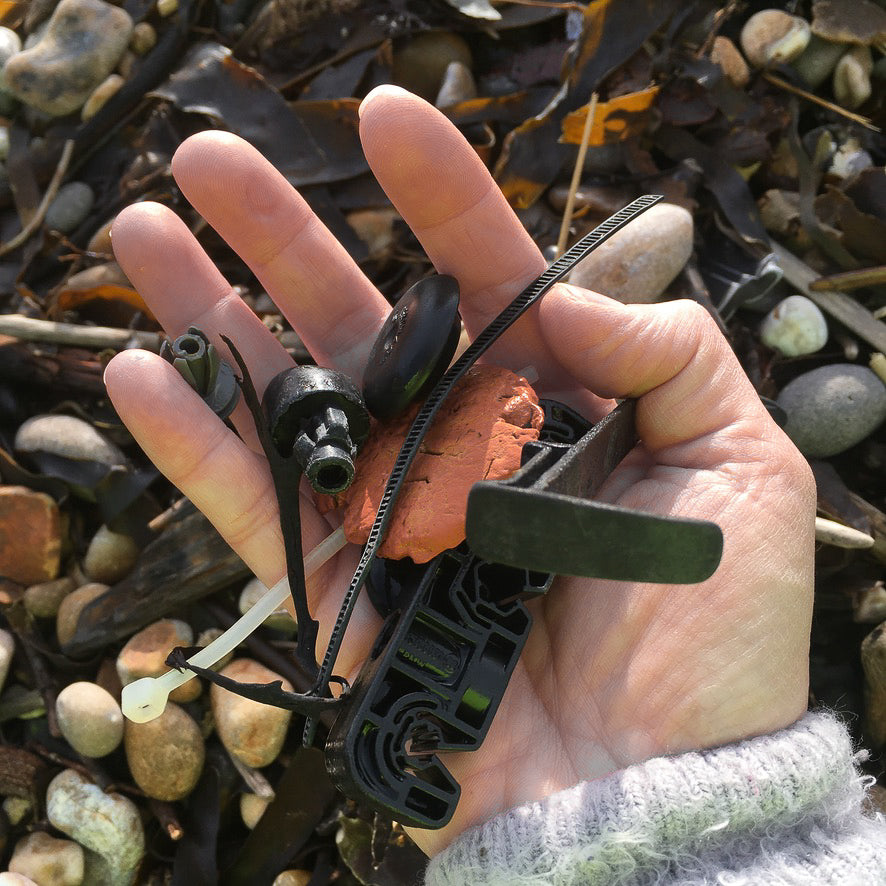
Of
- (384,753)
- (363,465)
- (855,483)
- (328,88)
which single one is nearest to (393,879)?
(384,753)

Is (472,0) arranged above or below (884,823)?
above

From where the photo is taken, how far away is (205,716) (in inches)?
92.7

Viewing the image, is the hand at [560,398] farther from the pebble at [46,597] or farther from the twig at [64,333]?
the pebble at [46,597]

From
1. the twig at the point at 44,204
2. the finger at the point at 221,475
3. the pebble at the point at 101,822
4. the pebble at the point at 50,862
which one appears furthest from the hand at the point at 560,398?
the twig at the point at 44,204

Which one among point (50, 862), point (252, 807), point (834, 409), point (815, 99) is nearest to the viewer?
point (50, 862)

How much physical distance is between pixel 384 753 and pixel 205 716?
0.99m

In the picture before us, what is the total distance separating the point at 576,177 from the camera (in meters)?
2.56

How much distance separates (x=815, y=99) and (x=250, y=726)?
97.0 inches

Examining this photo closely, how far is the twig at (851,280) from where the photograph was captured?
2588 mm

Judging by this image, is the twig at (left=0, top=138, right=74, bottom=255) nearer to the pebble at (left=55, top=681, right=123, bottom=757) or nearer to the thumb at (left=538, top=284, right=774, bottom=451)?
the pebble at (left=55, top=681, right=123, bottom=757)

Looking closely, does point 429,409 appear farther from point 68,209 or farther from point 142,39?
point 142,39

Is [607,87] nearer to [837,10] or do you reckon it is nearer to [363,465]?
[837,10]

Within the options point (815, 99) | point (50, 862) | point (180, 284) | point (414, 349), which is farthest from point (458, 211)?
Result: point (50, 862)

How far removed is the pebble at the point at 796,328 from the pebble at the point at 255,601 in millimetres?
1546
